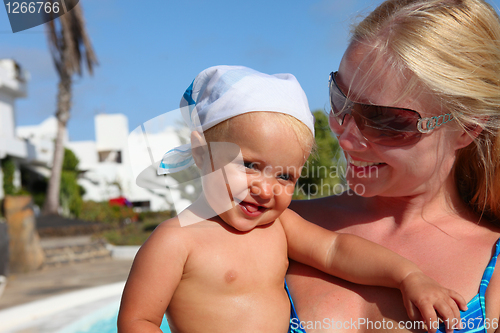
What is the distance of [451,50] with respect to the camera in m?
1.67

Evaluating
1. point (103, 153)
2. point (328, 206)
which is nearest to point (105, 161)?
point (103, 153)

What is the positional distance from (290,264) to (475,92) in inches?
42.4

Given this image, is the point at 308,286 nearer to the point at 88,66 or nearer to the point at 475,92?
the point at 475,92

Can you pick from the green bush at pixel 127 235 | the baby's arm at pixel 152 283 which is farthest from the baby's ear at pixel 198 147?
the green bush at pixel 127 235

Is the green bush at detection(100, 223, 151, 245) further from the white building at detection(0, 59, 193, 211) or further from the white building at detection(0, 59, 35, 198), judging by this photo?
the white building at detection(0, 59, 35, 198)

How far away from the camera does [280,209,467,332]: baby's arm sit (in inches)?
59.9

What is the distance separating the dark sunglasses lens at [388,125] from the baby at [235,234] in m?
0.24

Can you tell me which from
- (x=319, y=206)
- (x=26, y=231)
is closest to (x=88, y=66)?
(x=26, y=231)

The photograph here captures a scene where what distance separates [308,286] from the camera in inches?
74.8

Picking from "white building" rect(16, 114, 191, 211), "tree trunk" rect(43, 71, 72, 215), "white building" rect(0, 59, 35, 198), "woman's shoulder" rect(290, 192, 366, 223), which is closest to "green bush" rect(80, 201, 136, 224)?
"white building" rect(16, 114, 191, 211)

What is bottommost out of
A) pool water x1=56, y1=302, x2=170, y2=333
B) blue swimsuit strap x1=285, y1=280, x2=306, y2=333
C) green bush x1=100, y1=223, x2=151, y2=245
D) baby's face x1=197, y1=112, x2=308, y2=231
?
green bush x1=100, y1=223, x2=151, y2=245

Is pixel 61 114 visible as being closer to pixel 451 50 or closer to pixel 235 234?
pixel 235 234

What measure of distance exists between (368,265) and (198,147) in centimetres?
84

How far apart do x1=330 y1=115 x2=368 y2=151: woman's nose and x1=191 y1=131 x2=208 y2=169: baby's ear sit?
2.01 ft
